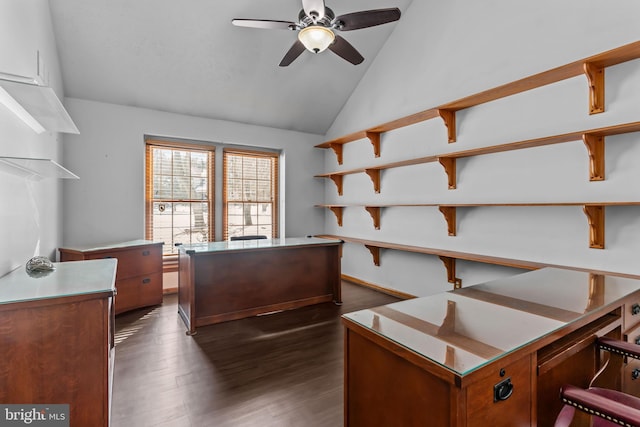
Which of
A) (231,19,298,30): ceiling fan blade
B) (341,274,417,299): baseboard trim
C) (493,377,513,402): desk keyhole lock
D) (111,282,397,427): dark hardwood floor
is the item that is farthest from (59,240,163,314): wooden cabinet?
(493,377,513,402): desk keyhole lock

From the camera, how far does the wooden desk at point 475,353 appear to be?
0.88 meters

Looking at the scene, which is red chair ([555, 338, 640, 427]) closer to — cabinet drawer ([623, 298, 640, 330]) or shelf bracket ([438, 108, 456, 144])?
cabinet drawer ([623, 298, 640, 330])

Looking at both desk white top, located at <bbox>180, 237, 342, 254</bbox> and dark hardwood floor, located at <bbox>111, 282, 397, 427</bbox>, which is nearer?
dark hardwood floor, located at <bbox>111, 282, 397, 427</bbox>

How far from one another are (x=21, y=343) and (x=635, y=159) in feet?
12.7

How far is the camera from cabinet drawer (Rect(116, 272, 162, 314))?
3.54 metres

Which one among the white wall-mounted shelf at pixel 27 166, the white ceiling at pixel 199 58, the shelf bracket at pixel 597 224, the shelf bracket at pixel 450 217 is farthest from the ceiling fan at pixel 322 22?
the shelf bracket at pixel 597 224

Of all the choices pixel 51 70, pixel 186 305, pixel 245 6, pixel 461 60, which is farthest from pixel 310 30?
pixel 186 305

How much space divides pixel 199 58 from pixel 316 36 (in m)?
2.03

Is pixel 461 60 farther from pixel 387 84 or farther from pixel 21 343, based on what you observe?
pixel 21 343

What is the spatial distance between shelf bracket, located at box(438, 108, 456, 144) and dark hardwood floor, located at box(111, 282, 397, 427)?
240 cm

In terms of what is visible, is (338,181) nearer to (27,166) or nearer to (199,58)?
(199,58)

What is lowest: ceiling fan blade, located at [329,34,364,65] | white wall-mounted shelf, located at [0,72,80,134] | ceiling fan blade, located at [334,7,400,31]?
white wall-mounted shelf, located at [0,72,80,134]

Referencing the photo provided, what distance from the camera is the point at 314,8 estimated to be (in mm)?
2377

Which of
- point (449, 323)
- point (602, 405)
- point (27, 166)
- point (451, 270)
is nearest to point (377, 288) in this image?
point (451, 270)
